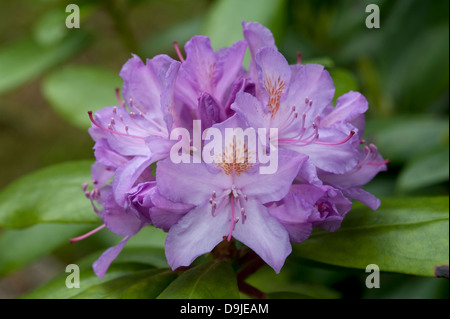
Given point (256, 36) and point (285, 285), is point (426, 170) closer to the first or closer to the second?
point (285, 285)

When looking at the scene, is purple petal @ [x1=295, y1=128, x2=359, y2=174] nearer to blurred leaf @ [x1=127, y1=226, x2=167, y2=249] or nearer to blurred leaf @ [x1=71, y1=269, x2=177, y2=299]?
blurred leaf @ [x1=71, y1=269, x2=177, y2=299]

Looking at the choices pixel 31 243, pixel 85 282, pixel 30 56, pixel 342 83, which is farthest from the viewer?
pixel 30 56

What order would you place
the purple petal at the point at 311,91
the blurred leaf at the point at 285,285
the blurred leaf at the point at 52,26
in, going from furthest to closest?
1. the blurred leaf at the point at 52,26
2. the blurred leaf at the point at 285,285
3. the purple petal at the point at 311,91

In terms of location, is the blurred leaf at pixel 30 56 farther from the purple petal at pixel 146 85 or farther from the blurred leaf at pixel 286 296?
the blurred leaf at pixel 286 296

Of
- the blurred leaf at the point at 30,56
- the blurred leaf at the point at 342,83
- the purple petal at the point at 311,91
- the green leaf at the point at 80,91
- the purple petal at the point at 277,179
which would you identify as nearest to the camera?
the purple petal at the point at 277,179

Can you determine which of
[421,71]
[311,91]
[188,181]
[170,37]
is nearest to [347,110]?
[311,91]

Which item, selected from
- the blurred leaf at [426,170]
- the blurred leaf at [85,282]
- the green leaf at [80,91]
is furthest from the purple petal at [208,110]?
the green leaf at [80,91]
